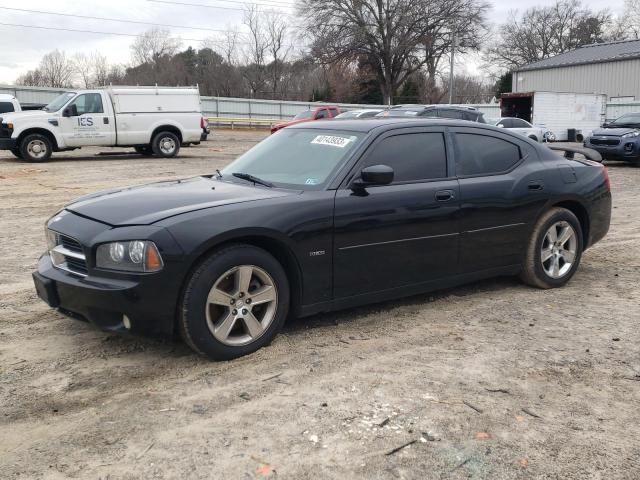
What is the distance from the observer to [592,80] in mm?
46062

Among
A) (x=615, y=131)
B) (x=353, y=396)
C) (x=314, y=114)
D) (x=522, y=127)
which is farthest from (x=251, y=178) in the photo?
(x=522, y=127)

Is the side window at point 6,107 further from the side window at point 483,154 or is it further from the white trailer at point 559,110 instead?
the white trailer at point 559,110

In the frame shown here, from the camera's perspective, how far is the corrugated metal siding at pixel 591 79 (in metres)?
43.1

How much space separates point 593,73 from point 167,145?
38057mm

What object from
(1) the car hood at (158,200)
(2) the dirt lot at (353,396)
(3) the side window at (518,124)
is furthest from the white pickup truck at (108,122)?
(3) the side window at (518,124)

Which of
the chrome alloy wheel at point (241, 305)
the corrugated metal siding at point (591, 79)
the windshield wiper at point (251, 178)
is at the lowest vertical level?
the chrome alloy wheel at point (241, 305)

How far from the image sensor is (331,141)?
15.6 ft

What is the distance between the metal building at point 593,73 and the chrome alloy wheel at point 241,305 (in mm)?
44879

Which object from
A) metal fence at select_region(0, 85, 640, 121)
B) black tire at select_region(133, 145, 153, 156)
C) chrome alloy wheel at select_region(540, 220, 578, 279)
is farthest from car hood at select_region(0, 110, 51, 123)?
metal fence at select_region(0, 85, 640, 121)

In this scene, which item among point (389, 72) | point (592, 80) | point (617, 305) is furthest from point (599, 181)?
point (389, 72)

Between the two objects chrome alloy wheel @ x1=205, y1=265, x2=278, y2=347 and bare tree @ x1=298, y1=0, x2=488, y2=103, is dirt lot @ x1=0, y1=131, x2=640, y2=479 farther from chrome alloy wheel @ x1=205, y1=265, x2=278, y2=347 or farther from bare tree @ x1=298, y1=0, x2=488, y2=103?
bare tree @ x1=298, y1=0, x2=488, y2=103

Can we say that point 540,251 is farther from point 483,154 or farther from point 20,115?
point 20,115

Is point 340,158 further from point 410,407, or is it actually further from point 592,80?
point 592,80

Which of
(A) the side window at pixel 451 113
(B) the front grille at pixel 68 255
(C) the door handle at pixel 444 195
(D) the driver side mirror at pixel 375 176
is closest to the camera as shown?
(B) the front grille at pixel 68 255
